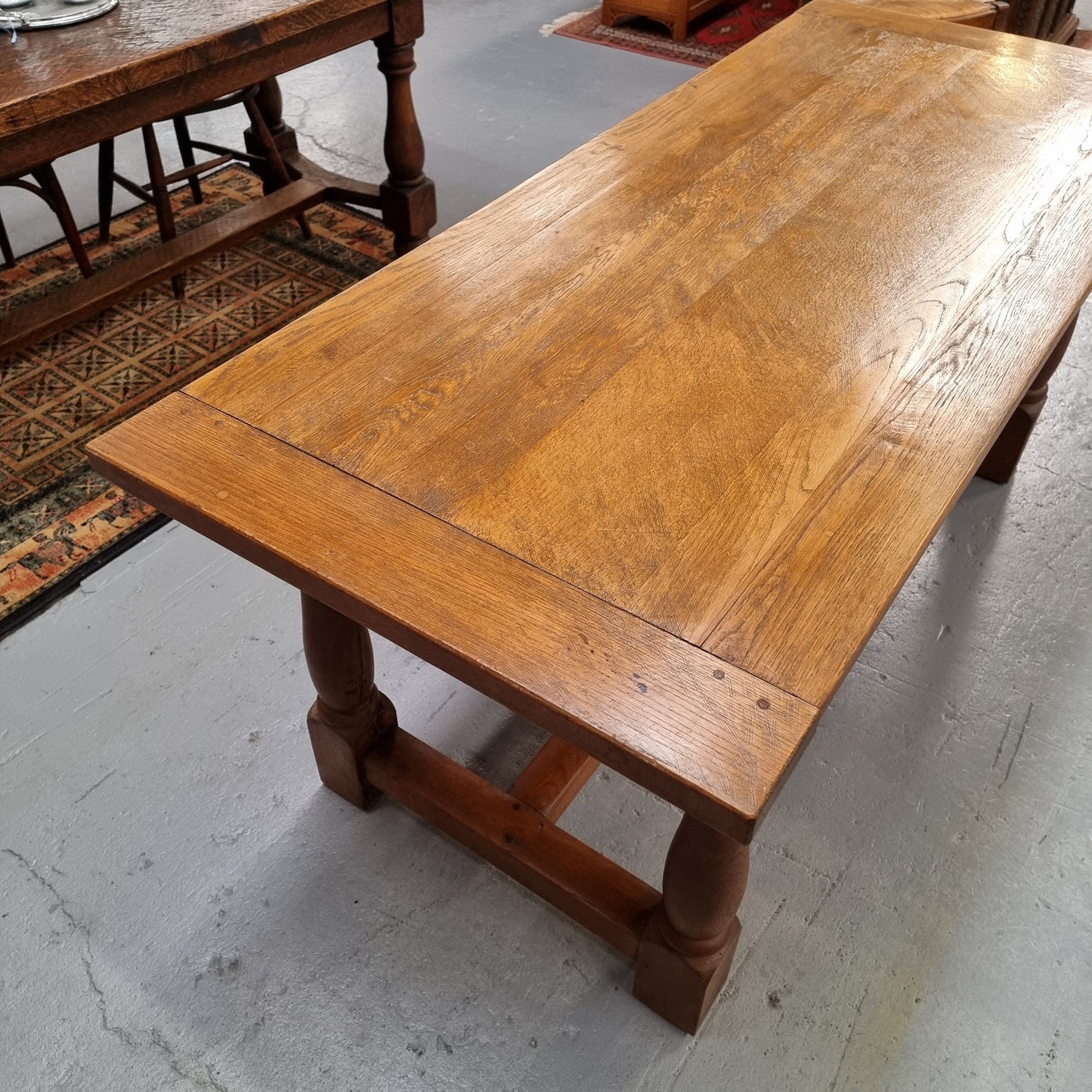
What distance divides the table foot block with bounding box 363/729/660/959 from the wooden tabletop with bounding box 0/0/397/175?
4.27 feet

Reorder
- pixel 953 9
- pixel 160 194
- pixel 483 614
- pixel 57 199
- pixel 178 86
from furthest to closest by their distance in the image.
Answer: pixel 953 9, pixel 160 194, pixel 57 199, pixel 178 86, pixel 483 614

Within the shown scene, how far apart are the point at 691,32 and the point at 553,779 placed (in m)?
4.26

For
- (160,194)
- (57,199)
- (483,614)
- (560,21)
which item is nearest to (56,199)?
(57,199)

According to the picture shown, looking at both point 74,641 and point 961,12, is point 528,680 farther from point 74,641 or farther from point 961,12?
point 961,12

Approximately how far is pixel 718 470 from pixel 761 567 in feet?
0.48

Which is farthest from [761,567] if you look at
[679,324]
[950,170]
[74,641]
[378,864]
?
[74,641]

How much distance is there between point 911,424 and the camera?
1133 mm

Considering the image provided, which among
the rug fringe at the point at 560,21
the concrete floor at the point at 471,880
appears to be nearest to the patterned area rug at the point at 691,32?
the rug fringe at the point at 560,21

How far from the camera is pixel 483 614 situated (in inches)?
36.5

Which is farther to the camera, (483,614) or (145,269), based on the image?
(145,269)

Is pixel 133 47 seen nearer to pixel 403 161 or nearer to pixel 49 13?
pixel 49 13

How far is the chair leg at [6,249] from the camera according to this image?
280cm

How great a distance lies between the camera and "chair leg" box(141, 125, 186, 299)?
250 cm

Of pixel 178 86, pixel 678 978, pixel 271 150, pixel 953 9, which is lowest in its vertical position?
pixel 678 978
